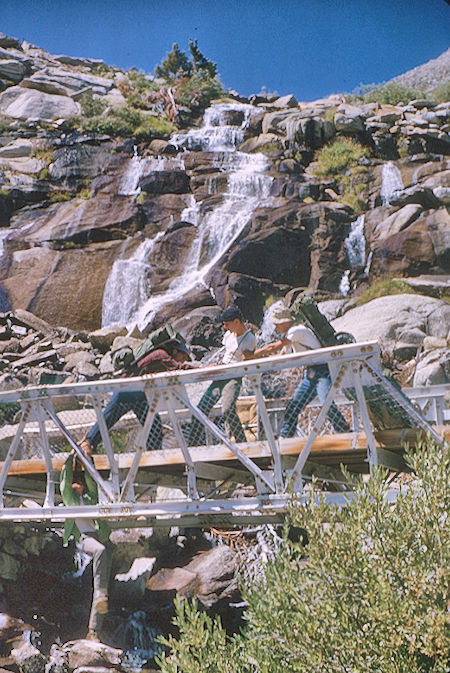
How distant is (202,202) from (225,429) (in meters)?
10.8

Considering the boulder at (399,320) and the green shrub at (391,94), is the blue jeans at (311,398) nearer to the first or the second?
the boulder at (399,320)

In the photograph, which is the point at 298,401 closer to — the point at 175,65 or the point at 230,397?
the point at 230,397

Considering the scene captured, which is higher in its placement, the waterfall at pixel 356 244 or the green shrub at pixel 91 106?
the green shrub at pixel 91 106

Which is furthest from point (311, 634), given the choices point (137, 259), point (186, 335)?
point (137, 259)

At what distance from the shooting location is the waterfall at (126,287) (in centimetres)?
1334

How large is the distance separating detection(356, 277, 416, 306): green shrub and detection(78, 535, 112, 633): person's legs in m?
6.64

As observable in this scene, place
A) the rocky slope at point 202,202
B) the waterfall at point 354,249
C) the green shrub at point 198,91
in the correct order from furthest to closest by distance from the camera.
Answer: the green shrub at point 198,91, the rocky slope at point 202,202, the waterfall at point 354,249

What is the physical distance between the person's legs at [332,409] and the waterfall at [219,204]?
28.4 ft

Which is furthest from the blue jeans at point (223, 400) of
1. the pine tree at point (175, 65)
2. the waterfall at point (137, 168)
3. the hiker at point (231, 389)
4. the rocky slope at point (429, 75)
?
the pine tree at point (175, 65)

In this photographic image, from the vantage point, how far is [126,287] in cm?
1368

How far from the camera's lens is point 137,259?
1407 centimetres

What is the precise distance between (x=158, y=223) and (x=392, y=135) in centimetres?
547

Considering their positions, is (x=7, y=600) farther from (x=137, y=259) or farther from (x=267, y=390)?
(x=137, y=259)

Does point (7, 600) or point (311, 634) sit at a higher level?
point (311, 634)
